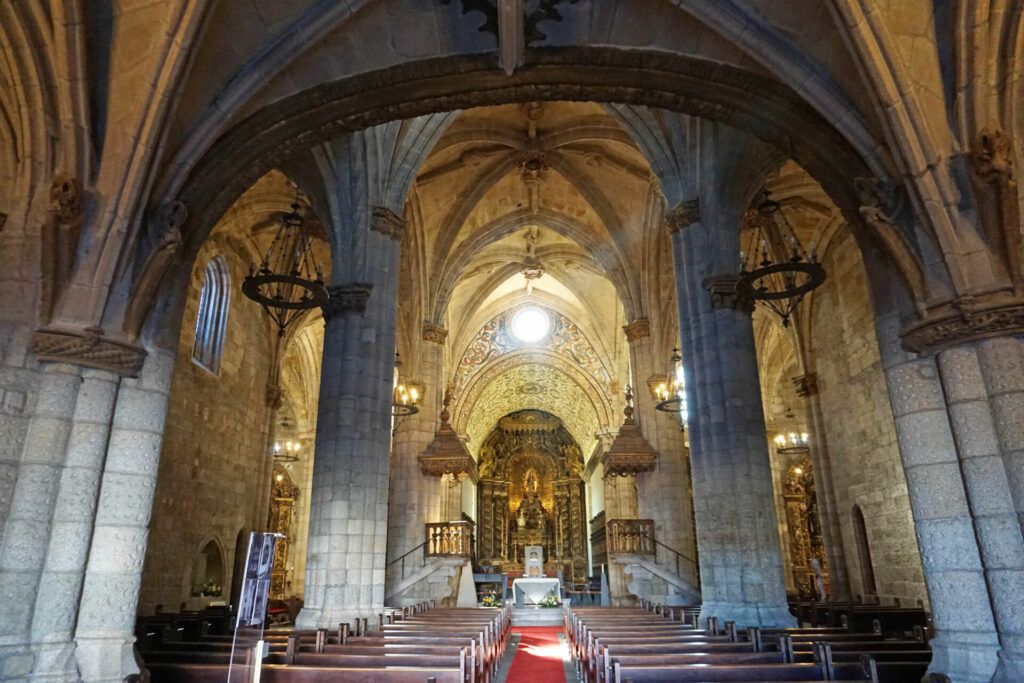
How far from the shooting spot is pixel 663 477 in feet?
59.1

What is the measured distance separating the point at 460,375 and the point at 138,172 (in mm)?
24237

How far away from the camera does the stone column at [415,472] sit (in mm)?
18203

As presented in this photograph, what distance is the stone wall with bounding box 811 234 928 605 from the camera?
46.9 ft

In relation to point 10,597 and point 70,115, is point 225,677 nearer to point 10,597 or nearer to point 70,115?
point 10,597

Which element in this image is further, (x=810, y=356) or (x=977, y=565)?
(x=810, y=356)

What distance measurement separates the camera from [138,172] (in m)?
5.79

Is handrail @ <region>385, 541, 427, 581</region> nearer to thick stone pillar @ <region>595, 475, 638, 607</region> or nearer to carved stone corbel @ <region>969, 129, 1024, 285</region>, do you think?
thick stone pillar @ <region>595, 475, 638, 607</region>

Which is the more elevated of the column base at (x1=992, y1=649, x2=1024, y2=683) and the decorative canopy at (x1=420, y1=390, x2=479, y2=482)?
the decorative canopy at (x1=420, y1=390, x2=479, y2=482)

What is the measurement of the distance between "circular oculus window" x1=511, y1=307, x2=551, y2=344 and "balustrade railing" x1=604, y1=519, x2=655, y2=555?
1433 centimetres

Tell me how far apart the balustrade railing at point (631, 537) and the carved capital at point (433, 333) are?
7848mm

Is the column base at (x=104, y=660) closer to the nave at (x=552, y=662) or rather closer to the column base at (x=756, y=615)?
the nave at (x=552, y=662)

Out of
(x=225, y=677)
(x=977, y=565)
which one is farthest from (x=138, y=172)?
(x=977, y=565)

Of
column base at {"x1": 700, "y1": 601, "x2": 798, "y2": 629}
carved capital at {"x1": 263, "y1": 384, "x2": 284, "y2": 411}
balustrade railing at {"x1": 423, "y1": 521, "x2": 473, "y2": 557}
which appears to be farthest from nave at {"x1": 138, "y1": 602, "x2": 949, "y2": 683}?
carved capital at {"x1": 263, "y1": 384, "x2": 284, "y2": 411}

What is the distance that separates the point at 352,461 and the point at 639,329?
1124 centimetres
